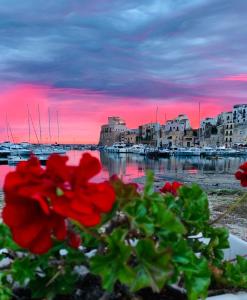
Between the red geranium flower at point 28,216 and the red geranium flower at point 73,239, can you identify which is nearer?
the red geranium flower at point 28,216

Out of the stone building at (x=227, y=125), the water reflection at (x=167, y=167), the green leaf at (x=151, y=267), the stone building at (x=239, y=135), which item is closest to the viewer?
the green leaf at (x=151, y=267)

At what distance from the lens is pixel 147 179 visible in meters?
1.49

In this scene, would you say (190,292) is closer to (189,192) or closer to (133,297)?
(133,297)

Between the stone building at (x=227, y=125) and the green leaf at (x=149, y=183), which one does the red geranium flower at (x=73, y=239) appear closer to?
the green leaf at (x=149, y=183)

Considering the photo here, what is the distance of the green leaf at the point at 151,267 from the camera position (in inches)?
49.5

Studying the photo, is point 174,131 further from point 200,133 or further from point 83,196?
point 83,196

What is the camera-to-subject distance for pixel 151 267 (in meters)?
1.29

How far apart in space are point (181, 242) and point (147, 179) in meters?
0.27

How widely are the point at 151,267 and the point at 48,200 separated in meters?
0.41

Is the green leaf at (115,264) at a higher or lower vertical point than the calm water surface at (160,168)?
higher

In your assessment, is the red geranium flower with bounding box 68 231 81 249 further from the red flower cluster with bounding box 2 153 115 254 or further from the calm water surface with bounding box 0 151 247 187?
the calm water surface with bounding box 0 151 247 187

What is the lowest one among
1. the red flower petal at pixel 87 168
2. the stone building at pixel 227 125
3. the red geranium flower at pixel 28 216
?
the red geranium flower at pixel 28 216

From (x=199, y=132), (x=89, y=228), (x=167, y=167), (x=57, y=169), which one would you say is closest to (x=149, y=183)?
(x=89, y=228)

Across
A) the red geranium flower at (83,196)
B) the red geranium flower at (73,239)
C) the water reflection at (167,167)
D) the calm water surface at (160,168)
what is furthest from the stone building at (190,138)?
the red geranium flower at (83,196)
